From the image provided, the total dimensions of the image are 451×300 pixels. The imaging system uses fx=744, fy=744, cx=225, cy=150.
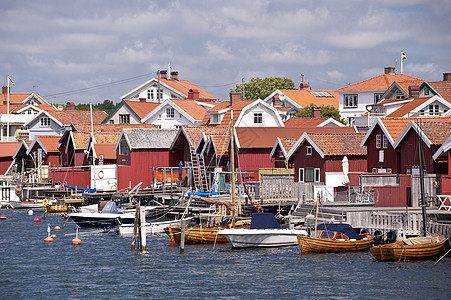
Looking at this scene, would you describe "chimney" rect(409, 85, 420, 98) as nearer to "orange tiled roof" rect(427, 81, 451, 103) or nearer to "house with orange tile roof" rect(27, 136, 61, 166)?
"orange tiled roof" rect(427, 81, 451, 103)

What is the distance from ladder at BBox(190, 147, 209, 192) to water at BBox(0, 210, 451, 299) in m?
21.1

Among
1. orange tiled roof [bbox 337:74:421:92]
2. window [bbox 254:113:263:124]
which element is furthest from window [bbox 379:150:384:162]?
orange tiled roof [bbox 337:74:421:92]

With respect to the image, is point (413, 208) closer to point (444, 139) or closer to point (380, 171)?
point (444, 139)

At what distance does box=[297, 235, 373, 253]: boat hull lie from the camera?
146ft

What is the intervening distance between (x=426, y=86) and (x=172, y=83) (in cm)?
5574

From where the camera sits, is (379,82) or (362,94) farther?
(379,82)

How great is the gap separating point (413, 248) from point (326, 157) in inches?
878

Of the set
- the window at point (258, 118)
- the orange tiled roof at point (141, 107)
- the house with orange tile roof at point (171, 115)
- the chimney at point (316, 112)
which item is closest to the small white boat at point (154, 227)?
the window at point (258, 118)

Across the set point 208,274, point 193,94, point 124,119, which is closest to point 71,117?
point 124,119

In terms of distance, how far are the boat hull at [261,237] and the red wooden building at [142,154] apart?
33935 mm

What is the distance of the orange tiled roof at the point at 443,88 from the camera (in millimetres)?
87188

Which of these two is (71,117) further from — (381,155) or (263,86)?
(381,155)

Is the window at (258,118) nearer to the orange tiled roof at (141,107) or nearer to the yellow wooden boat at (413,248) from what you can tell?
the orange tiled roof at (141,107)

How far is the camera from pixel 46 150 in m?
96.6
